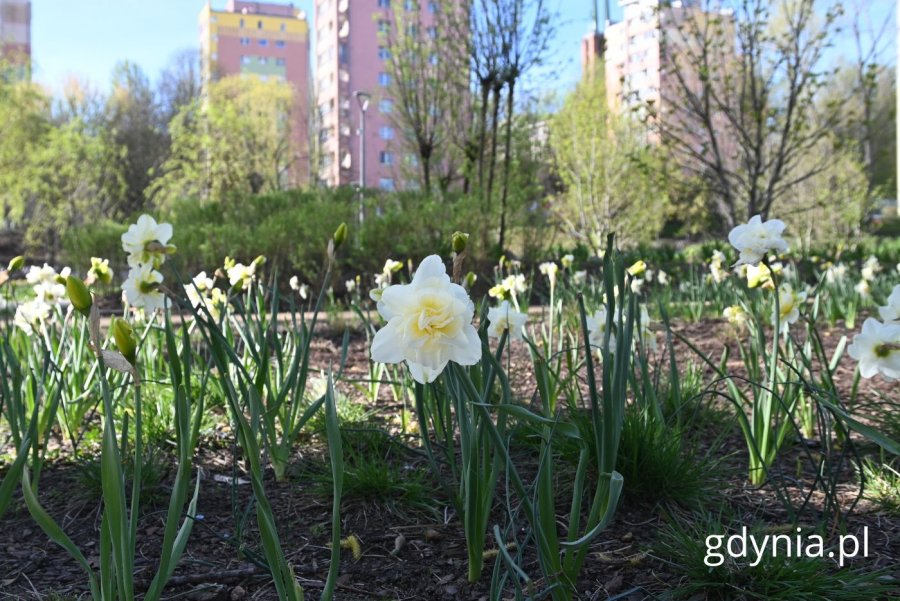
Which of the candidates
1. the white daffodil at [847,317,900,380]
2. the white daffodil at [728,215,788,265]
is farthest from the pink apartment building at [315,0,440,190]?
the white daffodil at [847,317,900,380]

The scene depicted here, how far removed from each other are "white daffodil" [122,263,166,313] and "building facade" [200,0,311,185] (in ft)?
186

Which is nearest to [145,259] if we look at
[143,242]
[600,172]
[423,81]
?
[143,242]

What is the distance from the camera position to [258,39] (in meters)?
58.1

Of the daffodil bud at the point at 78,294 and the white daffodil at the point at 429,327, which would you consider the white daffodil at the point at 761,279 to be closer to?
the white daffodil at the point at 429,327

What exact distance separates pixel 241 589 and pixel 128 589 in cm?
42

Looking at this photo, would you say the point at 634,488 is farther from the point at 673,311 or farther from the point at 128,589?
the point at 673,311

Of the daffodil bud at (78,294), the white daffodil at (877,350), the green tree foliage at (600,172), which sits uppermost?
the green tree foliage at (600,172)

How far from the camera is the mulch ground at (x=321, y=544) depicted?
4.78 ft

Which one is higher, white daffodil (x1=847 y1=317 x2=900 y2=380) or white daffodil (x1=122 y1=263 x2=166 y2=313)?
white daffodil (x1=122 y1=263 x2=166 y2=313)

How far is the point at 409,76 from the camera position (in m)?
10.9

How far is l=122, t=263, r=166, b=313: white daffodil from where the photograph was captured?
6.29 ft

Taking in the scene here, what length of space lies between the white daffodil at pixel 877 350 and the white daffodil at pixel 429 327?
0.89m

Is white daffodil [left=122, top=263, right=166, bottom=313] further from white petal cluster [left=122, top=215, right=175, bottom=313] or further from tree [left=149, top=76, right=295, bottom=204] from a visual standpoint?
tree [left=149, top=76, right=295, bottom=204]

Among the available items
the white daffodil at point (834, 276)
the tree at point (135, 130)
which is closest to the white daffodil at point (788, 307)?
the white daffodil at point (834, 276)
